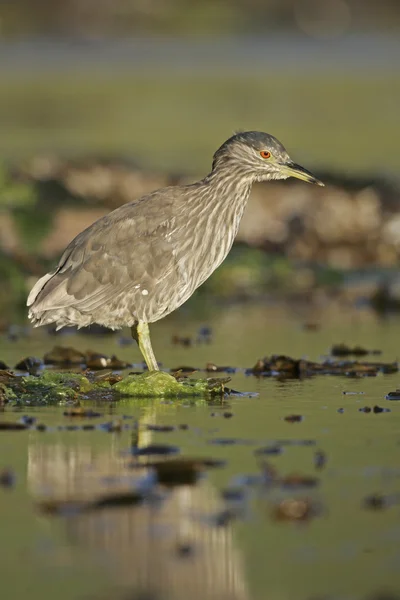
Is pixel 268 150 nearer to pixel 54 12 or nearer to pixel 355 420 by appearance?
pixel 355 420

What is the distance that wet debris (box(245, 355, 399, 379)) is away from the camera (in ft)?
32.4

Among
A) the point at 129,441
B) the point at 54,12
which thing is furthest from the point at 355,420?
the point at 54,12

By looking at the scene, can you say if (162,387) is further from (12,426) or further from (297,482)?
(297,482)

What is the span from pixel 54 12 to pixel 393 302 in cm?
4039

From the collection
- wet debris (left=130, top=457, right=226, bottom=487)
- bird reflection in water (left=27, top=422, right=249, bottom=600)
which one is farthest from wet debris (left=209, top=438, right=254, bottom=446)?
bird reflection in water (left=27, top=422, right=249, bottom=600)

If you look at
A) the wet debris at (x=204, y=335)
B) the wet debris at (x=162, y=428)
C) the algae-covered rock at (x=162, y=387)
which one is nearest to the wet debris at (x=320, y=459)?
the wet debris at (x=162, y=428)

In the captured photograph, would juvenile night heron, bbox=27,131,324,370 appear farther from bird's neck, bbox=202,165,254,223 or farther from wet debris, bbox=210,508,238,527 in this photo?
wet debris, bbox=210,508,238,527

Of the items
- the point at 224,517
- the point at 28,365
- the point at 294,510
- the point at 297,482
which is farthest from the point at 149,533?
the point at 28,365

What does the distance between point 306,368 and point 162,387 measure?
1.38m

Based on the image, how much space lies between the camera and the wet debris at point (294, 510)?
595 cm

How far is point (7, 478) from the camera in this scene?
21.9 ft

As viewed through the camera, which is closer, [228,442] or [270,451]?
[270,451]

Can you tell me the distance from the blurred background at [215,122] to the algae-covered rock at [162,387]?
4.59 meters

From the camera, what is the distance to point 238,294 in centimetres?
1504
